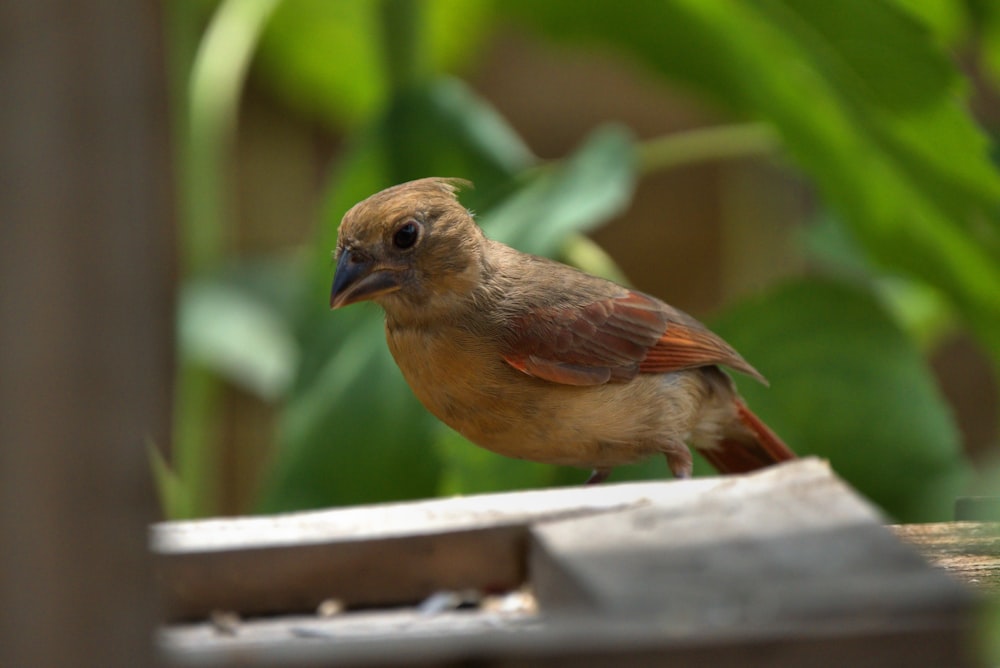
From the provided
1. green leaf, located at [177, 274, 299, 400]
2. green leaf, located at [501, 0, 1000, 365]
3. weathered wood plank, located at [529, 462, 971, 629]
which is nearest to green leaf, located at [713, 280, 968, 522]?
green leaf, located at [501, 0, 1000, 365]

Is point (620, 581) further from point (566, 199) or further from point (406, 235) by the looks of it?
point (566, 199)

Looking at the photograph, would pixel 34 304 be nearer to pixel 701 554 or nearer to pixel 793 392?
pixel 701 554

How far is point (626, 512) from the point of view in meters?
2.00

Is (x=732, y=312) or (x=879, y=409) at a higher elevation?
(x=732, y=312)

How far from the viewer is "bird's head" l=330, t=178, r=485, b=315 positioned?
294 centimetres

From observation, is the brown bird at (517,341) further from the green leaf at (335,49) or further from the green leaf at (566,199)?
the green leaf at (335,49)

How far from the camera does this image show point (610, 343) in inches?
126

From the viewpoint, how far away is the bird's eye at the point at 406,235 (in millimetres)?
2988

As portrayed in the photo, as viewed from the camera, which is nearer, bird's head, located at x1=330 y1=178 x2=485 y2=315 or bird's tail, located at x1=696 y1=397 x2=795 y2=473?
bird's head, located at x1=330 y1=178 x2=485 y2=315

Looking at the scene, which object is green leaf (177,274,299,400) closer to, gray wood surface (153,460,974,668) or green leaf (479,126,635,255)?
green leaf (479,126,635,255)

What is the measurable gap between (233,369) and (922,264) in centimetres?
319

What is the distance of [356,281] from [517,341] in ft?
1.18

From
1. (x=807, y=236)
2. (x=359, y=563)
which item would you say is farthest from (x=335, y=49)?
(x=359, y=563)

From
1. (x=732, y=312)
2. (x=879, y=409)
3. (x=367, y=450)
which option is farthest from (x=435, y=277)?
(x=879, y=409)
